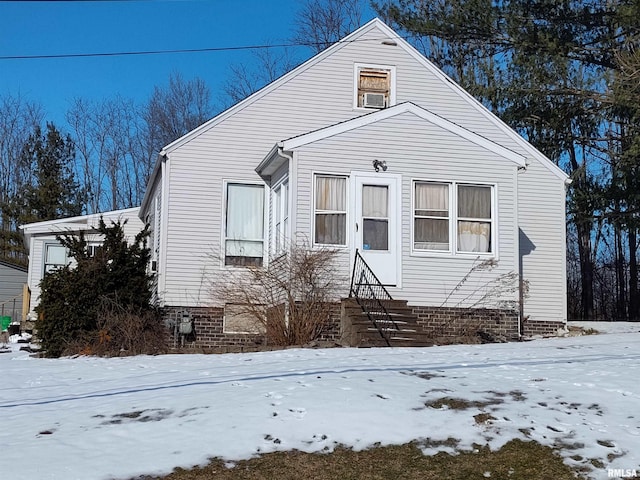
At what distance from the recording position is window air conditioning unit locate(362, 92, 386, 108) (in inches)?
697

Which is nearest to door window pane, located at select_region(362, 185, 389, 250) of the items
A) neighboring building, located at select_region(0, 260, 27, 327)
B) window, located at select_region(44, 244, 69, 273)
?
window, located at select_region(44, 244, 69, 273)

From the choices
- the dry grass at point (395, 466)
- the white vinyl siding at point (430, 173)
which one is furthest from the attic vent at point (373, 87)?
the dry grass at point (395, 466)

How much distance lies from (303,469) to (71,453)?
208cm

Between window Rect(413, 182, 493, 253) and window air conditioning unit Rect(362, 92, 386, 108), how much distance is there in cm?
310

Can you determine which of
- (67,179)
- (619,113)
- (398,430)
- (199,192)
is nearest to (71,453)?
(398,430)

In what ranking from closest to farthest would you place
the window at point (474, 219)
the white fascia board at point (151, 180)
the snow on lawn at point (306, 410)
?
the snow on lawn at point (306, 410)
the window at point (474, 219)
the white fascia board at point (151, 180)

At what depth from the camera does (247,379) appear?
9.49 m

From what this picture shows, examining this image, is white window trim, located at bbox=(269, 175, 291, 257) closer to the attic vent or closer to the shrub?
the shrub

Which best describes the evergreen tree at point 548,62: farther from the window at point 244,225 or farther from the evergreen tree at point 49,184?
the evergreen tree at point 49,184

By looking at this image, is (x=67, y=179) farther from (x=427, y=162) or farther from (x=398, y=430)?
(x=398, y=430)

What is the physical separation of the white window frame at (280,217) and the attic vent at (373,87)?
10.1 ft

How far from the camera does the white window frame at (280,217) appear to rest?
49.6 ft

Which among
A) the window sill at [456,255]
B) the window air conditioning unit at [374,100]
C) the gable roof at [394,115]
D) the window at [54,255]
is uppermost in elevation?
the window air conditioning unit at [374,100]

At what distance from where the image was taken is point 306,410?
7730 millimetres
